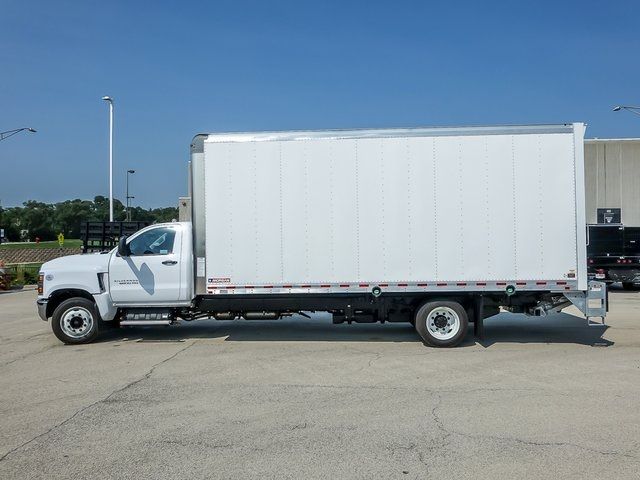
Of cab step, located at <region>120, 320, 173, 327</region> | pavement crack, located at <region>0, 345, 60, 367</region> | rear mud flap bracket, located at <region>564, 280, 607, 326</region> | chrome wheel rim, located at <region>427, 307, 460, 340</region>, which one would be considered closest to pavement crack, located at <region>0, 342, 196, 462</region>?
cab step, located at <region>120, 320, 173, 327</region>

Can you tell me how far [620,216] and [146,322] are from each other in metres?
20.7

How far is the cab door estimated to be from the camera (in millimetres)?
9742

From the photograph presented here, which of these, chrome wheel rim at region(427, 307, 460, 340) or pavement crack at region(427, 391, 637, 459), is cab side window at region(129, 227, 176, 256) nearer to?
chrome wheel rim at region(427, 307, 460, 340)

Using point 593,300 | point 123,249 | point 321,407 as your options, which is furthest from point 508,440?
point 123,249

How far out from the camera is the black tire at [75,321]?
9.71 meters

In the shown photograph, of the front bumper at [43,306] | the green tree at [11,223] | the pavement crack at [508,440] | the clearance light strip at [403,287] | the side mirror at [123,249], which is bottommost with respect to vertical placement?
the pavement crack at [508,440]

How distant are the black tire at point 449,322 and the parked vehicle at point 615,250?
42.3ft

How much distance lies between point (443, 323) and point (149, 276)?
5.07m

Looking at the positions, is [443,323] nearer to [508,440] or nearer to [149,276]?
[508,440]

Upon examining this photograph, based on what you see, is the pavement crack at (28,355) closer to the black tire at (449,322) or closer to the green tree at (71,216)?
the black tire at (449,322)

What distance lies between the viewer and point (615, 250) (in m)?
20.0

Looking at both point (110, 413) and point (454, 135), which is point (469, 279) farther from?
point (110, 413)

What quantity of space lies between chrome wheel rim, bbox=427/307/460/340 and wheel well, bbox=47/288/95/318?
586 cm

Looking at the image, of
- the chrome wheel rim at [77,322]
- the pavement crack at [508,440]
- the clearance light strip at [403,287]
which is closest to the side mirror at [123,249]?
the chrome wheel rim at [77,322]
